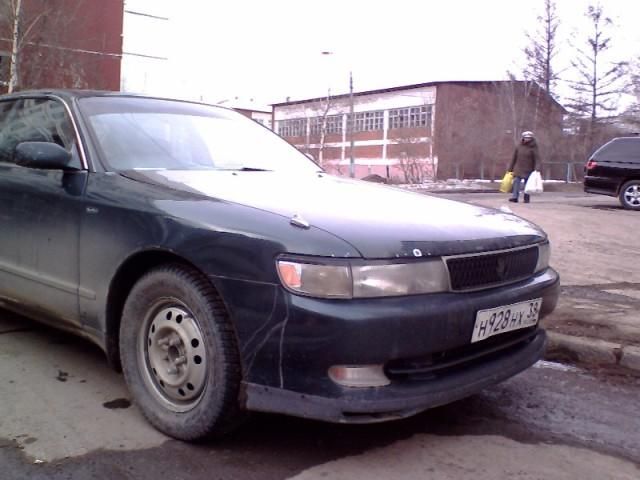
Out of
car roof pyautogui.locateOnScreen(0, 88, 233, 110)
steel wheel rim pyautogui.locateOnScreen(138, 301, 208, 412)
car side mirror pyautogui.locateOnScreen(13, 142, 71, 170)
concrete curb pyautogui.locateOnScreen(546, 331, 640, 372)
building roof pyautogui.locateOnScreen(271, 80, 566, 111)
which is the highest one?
building roof pyautogui.locateOnScreen(271, 80, 566, 111)

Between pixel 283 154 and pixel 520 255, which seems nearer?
pixel 520 255

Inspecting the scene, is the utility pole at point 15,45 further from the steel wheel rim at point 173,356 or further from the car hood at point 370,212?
the steel wheel rim at point 173,356

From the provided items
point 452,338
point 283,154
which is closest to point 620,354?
point 452,338

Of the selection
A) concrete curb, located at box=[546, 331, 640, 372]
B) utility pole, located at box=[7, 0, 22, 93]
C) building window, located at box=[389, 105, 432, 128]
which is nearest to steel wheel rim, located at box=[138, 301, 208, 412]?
concrete curb, located at box=[546, 331, 640, 372]

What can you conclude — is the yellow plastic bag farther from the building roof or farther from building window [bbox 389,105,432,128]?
building window [bbox 389,105,432,128]

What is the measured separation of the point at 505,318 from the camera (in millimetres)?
2758

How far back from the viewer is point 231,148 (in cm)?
396

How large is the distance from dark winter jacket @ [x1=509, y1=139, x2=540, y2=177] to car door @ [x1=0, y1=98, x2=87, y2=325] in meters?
11.5

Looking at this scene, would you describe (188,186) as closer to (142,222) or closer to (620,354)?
(142,222)

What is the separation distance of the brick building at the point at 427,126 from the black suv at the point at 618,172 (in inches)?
793

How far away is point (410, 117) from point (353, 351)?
50227mm

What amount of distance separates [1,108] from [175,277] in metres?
2.53

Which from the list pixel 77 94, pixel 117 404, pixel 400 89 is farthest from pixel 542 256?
pixel 400 89

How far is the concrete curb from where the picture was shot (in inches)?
155
